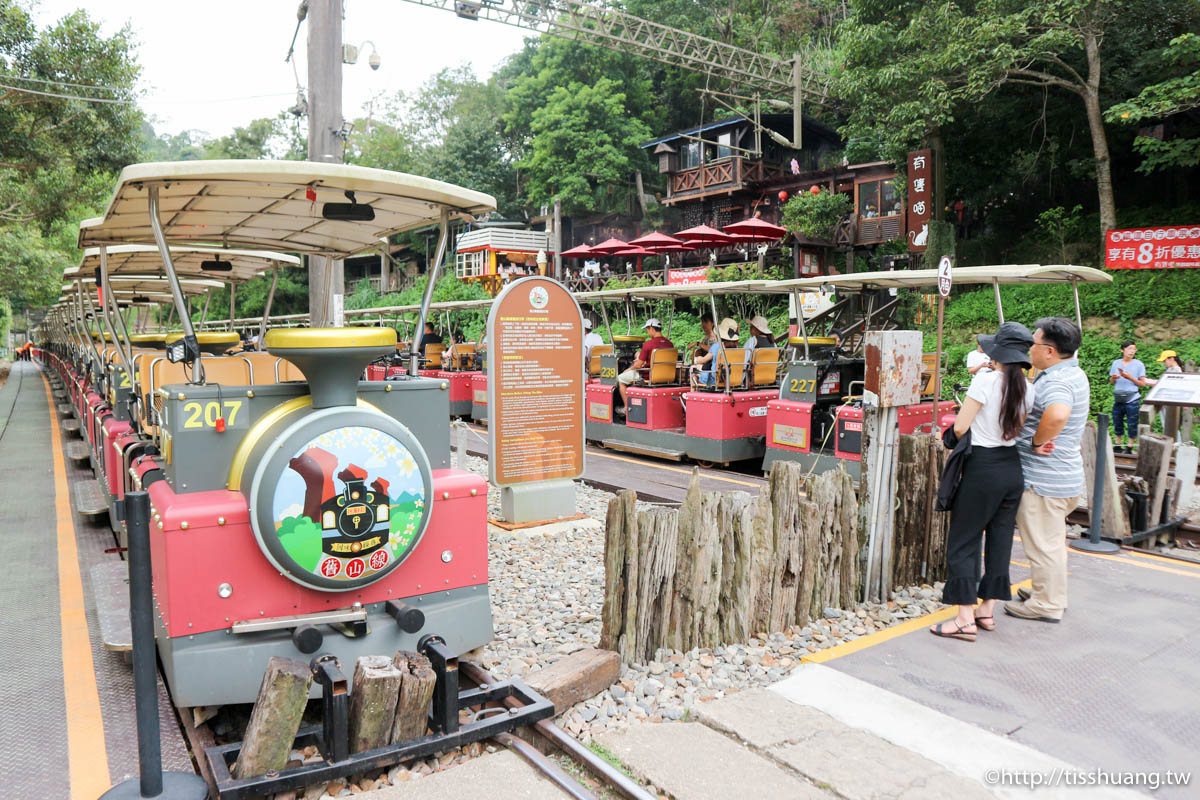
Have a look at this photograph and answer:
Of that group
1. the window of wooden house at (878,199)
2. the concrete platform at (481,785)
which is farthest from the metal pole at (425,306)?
the window of wooden house at (878,199)

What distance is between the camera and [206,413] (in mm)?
3539

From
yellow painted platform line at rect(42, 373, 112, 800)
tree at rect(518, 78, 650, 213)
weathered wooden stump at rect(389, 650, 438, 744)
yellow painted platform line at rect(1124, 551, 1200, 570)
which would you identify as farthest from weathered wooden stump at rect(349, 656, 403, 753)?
tree at rect(518, 78, 650, 213)

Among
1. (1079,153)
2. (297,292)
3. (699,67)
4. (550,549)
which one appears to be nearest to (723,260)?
(699,67)

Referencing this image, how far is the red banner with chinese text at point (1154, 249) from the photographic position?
15750mm

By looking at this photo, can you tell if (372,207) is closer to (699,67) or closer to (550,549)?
(550,549)

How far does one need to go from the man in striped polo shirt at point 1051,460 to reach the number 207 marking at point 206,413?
444 centimetres

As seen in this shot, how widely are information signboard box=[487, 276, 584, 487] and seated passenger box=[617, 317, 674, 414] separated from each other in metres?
4.66

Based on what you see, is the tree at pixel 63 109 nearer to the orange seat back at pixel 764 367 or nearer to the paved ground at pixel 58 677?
the paved ground at pixel 58 677

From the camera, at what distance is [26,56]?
46.4 feet

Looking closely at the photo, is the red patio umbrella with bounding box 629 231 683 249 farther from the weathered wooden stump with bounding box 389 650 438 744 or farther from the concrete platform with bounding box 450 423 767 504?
the weathered wooden stump with bounding box 389 650 438 744

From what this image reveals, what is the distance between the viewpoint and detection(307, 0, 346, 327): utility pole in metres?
9.08

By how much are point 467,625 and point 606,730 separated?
35.0 inches

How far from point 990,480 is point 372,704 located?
11.8 feet

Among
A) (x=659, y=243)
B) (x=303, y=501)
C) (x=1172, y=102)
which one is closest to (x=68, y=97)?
(x=659, y=243)
